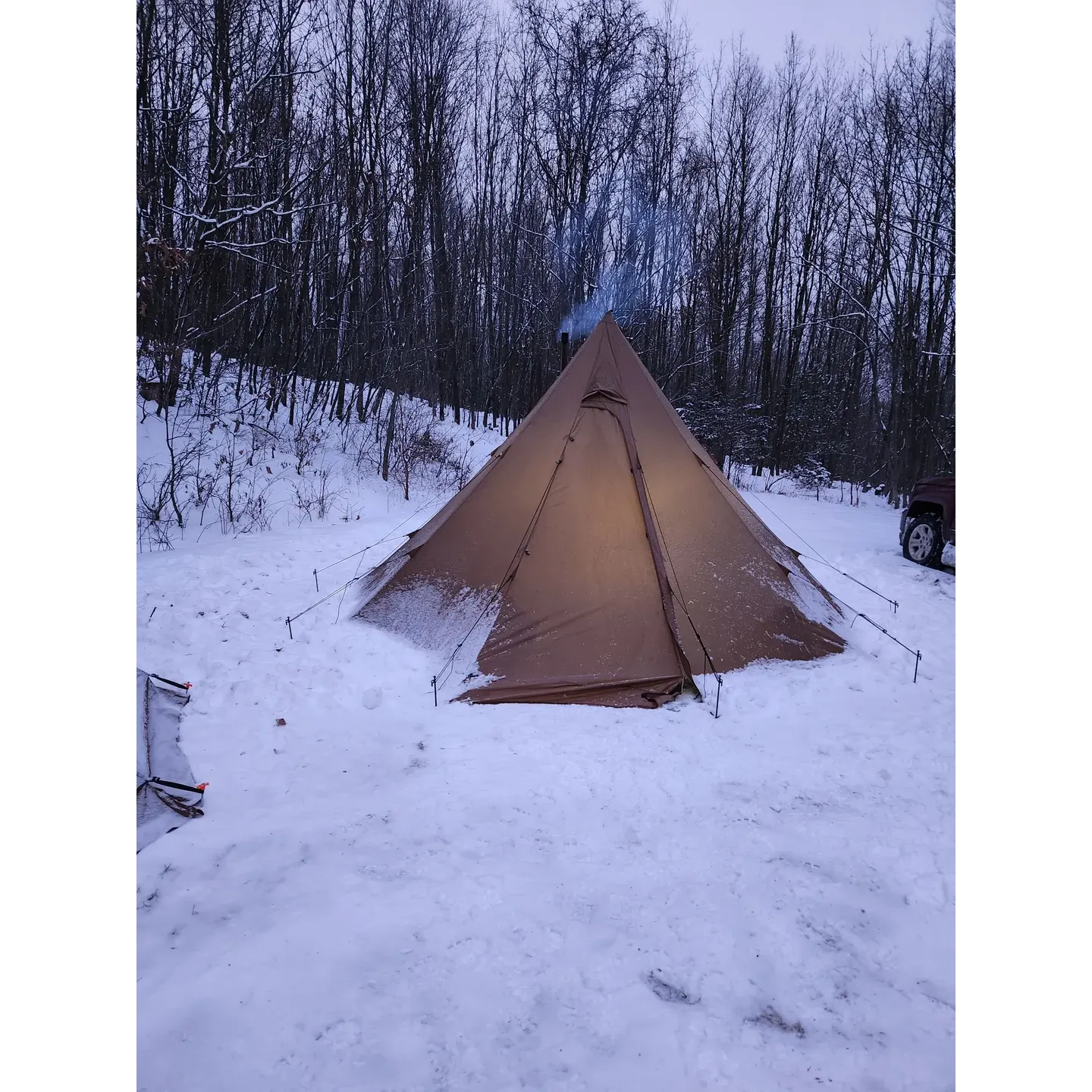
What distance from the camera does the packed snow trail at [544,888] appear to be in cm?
168

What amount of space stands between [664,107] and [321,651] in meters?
18.8

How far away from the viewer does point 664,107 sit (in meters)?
16.8

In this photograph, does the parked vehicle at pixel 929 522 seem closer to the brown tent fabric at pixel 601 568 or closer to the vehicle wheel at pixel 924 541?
the vehicle wheel at pixel 924 541

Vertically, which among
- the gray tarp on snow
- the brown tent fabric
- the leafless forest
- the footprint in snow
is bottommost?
the footprint in snow

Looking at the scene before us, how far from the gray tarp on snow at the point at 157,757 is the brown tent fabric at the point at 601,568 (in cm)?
160

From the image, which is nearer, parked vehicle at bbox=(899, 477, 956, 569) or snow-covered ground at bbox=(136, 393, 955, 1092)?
snow-covered ground at bbox=(136, 393, 955, 1092)

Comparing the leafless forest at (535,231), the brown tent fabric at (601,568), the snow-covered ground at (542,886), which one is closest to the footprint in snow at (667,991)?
the snow-covered ground at (542,886)

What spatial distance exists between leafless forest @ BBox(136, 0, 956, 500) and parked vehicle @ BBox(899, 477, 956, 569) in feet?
10.9

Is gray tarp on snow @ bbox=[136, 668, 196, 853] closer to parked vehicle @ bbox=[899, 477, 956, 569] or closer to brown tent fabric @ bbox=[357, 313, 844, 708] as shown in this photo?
brown tent fabric @ bbox=[357, 313, 844, 708]

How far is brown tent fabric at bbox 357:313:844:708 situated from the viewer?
13.6 ft

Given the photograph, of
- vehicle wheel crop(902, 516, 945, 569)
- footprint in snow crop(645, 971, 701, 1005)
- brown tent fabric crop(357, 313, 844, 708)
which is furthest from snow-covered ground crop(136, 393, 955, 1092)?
vehicle wheel crop(902, 516, 945, 569)
